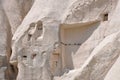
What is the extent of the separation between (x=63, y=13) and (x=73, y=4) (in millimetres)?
559

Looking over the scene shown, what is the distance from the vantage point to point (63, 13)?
12.1m

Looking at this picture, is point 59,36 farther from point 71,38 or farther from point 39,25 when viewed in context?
point 39,25

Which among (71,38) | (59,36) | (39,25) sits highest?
(39,25)

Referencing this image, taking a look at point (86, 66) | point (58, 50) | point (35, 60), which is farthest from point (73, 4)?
point (86, 66)

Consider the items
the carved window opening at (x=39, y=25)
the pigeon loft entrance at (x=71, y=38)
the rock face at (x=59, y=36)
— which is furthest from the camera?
the carved window opening at (x=39, y=25)

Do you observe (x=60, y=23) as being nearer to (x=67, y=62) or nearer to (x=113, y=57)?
(x=67, y=62)

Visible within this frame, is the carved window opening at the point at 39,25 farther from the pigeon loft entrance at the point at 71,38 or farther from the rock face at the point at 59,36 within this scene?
the pigeon loft entrance at the point at 71,38

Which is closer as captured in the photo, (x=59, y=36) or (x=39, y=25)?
(x=59, y=36)

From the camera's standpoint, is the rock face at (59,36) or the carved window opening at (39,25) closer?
the rock face at (59,36)

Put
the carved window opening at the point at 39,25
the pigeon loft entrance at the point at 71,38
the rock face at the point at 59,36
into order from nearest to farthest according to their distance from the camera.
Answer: the rock face at the point at 59,36 → the pigeon loft entrance at the point at 71,38 → the carved window opening at the point at 39,25

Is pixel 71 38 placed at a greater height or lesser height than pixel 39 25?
lesser

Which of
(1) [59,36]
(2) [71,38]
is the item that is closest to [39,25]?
(1) [59,36]

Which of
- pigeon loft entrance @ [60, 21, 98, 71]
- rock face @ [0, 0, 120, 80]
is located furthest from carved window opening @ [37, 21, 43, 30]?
pigeon loft entrance @ [60, 21, 98, 71]

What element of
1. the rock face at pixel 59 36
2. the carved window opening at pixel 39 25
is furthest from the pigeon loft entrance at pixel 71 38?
the carved window opening at pixel 39 25
